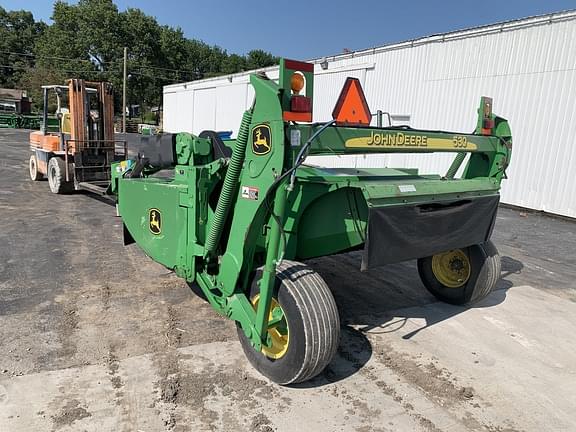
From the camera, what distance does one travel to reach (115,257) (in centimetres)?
610

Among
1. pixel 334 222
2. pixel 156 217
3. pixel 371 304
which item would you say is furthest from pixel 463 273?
pixel 156 217

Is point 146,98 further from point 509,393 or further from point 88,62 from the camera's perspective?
point 509,393

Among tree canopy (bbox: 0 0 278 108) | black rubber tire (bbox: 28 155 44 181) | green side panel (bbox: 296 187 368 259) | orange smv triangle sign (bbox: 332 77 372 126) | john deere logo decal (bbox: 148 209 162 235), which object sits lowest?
black rubber tire (bbox: 28 155 44 181)

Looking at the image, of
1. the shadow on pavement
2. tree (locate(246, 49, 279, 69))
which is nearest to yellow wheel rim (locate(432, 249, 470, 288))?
the shadow on pavement

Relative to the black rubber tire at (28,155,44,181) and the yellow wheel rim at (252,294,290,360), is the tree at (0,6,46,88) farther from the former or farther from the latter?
the yellow wheel rim at (252,294,290,360)

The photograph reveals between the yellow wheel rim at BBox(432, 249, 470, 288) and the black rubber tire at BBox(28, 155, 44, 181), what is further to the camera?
the black rubber tire at BBox(28, 155, 44, 181)

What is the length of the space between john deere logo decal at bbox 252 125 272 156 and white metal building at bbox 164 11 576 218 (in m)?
9.89

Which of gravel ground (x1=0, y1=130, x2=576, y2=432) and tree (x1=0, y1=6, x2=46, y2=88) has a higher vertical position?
tree (x1=0, y1=6, x2=46, y2=88)

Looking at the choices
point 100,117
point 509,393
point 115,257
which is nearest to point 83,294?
point 115,257

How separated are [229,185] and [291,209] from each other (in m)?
0.48

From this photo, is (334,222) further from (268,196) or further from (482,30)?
(482,30)

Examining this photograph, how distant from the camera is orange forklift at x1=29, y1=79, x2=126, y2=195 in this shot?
997 cm

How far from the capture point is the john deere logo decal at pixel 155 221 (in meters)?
4.07

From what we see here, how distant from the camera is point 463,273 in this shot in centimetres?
471
